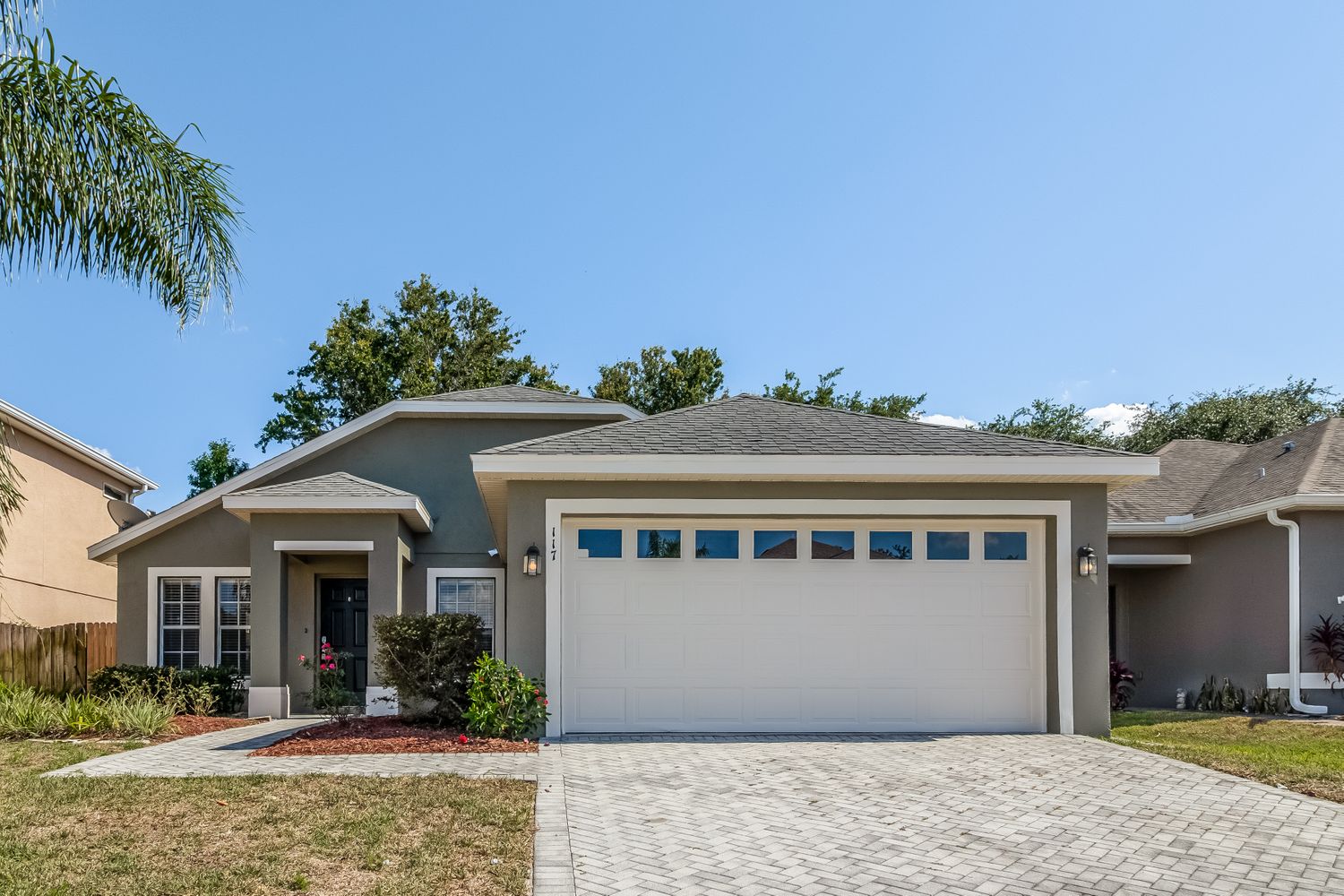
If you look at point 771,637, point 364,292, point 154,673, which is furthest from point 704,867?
point 364,292

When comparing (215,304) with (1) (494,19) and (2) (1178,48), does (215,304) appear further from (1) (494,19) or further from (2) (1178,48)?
(2) (1178,48)

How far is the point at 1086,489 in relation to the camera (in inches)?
419

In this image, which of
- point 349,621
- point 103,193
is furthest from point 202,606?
point 103,193

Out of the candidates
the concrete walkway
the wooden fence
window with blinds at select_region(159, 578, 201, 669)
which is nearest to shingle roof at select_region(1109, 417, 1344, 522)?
the concrete walkway

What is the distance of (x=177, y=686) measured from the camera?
13.5 m

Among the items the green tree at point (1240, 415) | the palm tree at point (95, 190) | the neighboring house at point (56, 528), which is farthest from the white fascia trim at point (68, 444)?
the green tree at point (1240, 415)

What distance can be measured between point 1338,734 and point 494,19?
45.8ft

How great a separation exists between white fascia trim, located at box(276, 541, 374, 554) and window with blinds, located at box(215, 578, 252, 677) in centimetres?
232

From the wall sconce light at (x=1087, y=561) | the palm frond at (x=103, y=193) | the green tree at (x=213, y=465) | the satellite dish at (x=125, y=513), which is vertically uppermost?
the palm frond at (x=103, y=193)

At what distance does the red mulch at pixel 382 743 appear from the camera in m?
8.98

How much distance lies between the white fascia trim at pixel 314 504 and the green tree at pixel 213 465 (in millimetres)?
25420

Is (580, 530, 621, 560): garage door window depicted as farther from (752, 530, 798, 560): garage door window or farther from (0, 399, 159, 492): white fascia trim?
(0, 399, 159, 492): white fascia trim

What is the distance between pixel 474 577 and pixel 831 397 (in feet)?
62.4

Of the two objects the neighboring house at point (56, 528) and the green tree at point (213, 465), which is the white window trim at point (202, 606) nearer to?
the neighboring house at point (56, 528)
